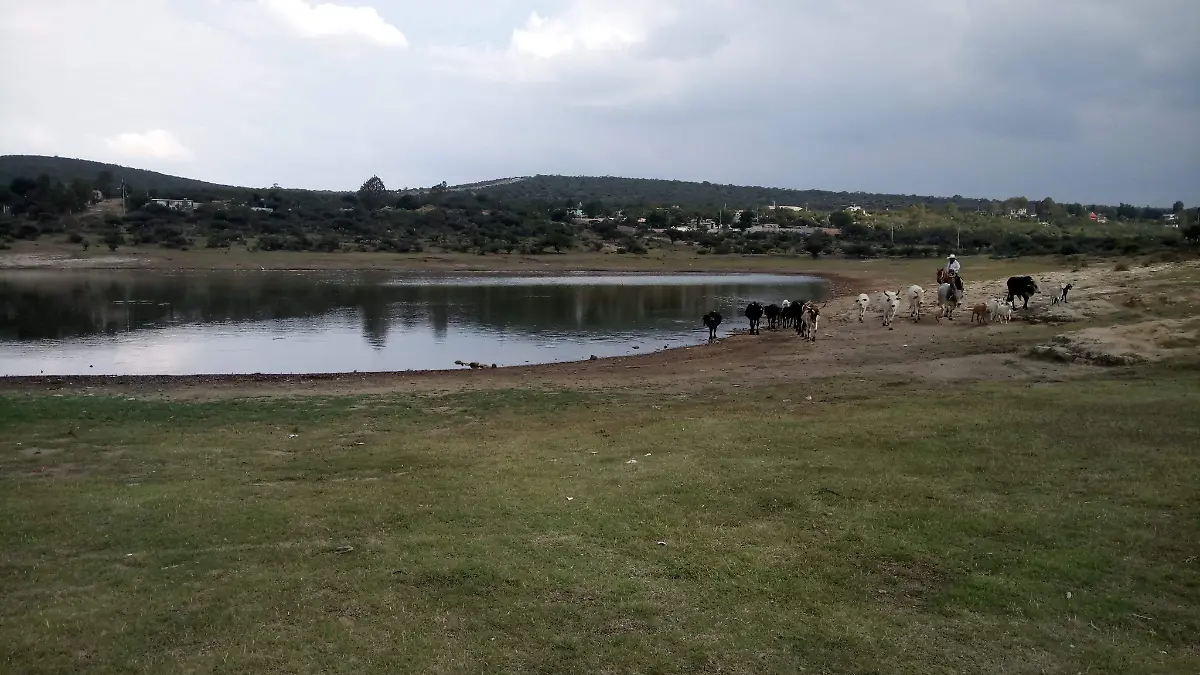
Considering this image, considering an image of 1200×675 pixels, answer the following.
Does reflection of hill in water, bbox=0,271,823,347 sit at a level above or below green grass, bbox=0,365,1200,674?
below

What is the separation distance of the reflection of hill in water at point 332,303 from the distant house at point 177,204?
33542mm

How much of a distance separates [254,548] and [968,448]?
24.3 ft

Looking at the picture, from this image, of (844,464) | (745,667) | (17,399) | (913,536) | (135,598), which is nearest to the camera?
(745,667)

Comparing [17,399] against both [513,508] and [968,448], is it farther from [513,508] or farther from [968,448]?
[968,448]

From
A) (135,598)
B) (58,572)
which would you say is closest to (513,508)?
(135,598)

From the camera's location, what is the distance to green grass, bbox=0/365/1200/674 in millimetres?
5332

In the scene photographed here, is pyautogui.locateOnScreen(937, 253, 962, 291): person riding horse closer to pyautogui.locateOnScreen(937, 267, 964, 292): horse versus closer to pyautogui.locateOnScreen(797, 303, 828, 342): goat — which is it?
pyautogui.locateOnScreen(937, 267, 964, 292): horse

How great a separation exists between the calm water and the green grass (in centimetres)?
1260

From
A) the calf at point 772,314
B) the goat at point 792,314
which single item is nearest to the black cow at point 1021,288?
the goat at point 792,314

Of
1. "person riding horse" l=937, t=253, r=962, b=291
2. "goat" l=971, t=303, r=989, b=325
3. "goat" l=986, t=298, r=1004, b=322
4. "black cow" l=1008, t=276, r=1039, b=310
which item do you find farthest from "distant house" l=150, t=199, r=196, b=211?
"goat" l=986, t=298, r=1004, b=322

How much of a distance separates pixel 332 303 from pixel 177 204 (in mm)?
61307

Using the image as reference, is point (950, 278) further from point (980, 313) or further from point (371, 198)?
point (371, 198)

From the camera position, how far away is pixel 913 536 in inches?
276

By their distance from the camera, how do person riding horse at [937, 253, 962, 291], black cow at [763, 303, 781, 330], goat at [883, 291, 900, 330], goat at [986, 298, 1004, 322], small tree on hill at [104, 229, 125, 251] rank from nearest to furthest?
goat at [986, 298, 1004, 322] → person riding horse at [937, 253, 962, 291] → goat at [883, 291, 900, 330] → black cow at [763, 303, 781, 330] → small tree on hill at [104, 229, 125, 251]
